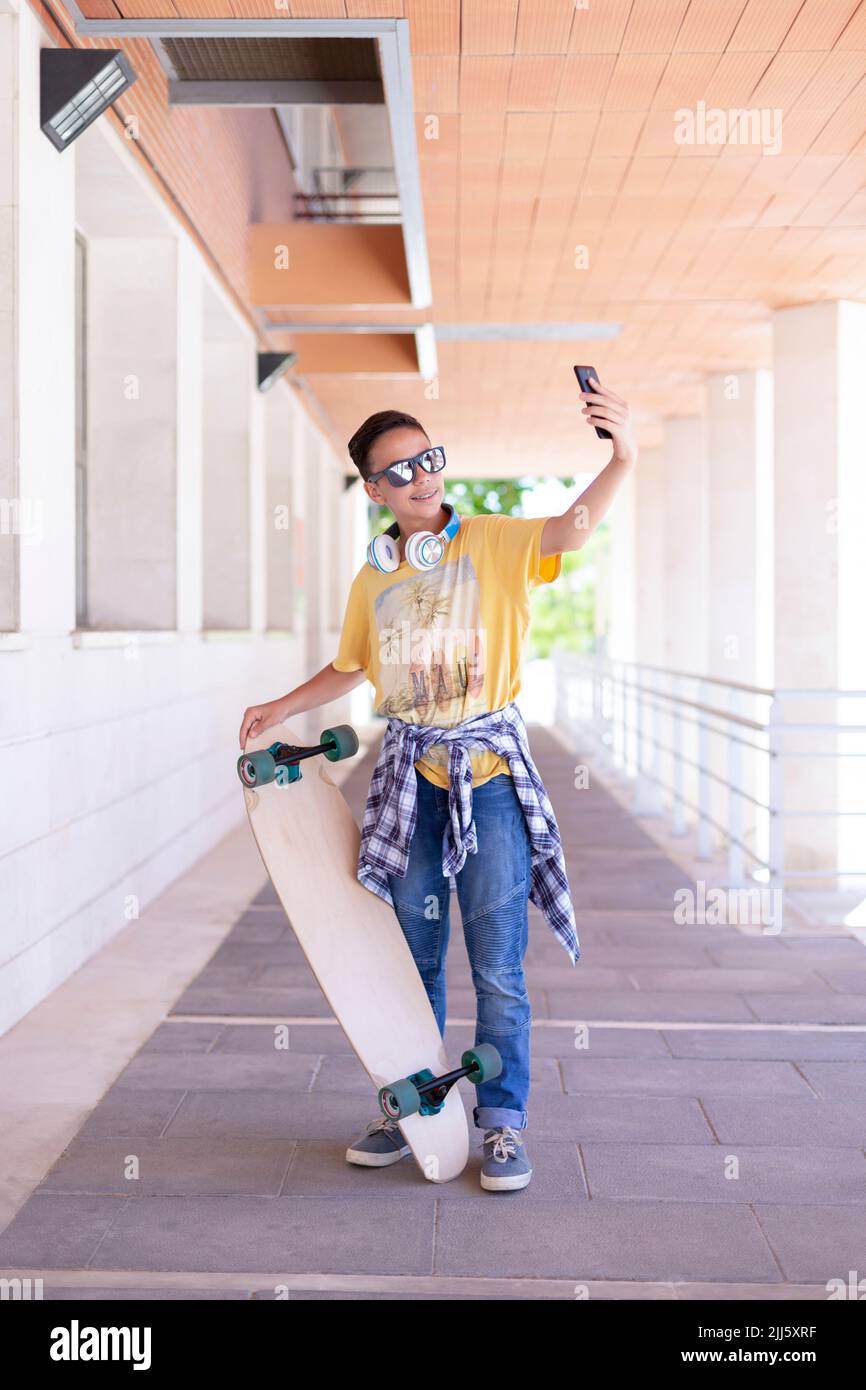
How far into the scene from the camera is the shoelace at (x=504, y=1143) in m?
2.62

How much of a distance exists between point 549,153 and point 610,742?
6438mm

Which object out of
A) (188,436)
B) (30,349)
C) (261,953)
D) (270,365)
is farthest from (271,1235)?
(270,365)

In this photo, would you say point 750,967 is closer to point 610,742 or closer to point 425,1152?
point 425,1152

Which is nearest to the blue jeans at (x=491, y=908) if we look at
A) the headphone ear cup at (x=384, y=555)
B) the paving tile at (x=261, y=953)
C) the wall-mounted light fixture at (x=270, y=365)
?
the headphone ear cup at (x=384, y=555)

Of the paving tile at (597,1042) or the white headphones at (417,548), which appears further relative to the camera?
the paving tile at (597,1042)

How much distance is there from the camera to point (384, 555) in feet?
8.41

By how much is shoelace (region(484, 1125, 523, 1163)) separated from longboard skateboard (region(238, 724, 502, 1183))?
8 cm

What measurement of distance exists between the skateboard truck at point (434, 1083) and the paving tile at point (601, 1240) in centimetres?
19

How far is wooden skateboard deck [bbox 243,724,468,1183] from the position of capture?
260 centimetres

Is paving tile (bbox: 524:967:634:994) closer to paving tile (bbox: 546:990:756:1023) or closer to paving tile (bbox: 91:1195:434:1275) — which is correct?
Result: paving tile (bbox: 546:990:756:1023)

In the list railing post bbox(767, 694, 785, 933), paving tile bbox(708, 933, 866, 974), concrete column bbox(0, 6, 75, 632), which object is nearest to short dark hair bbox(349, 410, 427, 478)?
concrete column bbox(0, 6, 75, 632)

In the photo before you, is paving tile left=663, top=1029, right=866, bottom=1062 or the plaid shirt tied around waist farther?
paving tile left=663, top=1029, right=866, bottom=1062

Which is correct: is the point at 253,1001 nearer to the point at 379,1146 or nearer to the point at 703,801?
the point at 379,1146

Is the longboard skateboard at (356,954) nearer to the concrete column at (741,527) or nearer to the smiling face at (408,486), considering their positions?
the smiling face at (408,486)
